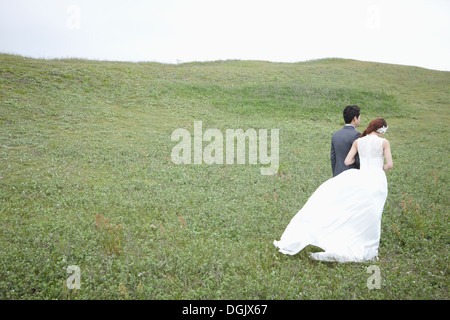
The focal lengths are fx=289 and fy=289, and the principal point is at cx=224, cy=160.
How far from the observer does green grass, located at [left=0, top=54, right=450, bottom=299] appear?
18.2 ft

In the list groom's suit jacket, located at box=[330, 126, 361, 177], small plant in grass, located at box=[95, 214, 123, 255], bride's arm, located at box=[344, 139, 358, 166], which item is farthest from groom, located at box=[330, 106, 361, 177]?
small plant in grass, located at box=[95, 214, 123, 255]

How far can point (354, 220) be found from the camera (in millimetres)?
6602

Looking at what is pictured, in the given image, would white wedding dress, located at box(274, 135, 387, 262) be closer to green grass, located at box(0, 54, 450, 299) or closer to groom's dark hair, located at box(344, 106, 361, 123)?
green grass, located at box(0, 54, 450, 299)

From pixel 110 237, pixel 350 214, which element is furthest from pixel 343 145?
pixel 110 237

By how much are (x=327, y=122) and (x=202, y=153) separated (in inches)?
573

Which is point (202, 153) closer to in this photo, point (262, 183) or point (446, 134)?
point (262, 183)

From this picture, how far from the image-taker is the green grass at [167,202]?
555 centimetres

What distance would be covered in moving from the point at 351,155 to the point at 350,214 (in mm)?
1558

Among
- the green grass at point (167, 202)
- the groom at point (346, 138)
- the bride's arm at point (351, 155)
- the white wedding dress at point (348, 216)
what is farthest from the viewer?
the groom at point (346, 138)

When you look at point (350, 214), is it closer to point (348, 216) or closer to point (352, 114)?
point (348, 216)

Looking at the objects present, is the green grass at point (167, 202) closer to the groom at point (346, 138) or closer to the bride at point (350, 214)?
the bride at point (350, 214)

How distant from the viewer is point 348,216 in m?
6.65

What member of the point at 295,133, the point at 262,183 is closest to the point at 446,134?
the point at 295,133

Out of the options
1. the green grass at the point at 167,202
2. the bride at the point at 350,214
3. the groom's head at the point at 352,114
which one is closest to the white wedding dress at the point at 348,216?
the bride at the point at 350,214
